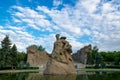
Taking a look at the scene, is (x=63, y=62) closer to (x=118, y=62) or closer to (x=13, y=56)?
(x=13, y=56)

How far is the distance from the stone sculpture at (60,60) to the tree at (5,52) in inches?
1054

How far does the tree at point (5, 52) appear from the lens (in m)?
59.0

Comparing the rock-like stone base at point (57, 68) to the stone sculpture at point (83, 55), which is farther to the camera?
the stone sculpture at point (83, 55)

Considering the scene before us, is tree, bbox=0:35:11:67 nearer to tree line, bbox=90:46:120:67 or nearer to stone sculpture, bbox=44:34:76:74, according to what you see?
tree line, bbox=90:46:120:67

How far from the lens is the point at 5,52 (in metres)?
59.9

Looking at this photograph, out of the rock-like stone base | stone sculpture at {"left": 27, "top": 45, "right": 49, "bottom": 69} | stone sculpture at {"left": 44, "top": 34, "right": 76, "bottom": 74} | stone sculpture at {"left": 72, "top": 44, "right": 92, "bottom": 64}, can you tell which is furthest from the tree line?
the rock-like stone base

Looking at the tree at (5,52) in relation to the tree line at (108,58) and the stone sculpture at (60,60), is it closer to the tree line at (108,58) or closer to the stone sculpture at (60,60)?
the tree line at (108,58)

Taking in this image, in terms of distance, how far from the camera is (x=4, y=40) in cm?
6122

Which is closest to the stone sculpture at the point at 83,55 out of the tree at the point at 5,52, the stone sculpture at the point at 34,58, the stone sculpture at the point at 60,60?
the stone sculpture at the point at 34,58

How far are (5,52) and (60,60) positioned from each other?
28.9 metres

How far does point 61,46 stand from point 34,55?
1339 inches

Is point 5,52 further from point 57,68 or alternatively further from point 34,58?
point 57,68

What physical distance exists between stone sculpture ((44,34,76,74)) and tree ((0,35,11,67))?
26782mm

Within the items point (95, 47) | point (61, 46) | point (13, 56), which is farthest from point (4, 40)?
point (95, 47)
